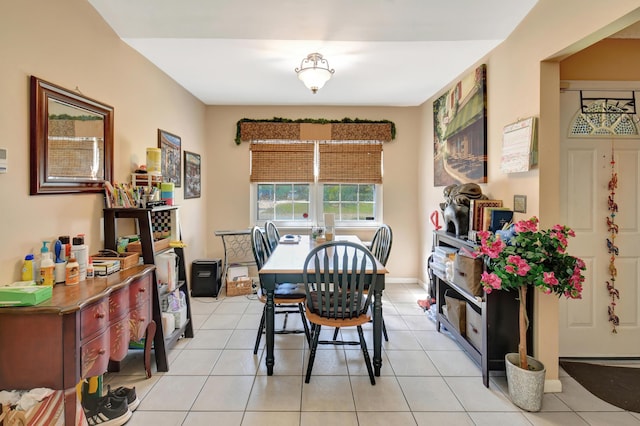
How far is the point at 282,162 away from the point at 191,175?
48.3 inches

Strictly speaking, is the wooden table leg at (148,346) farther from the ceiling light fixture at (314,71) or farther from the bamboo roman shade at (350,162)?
the bamboo roman shade at (350,162)

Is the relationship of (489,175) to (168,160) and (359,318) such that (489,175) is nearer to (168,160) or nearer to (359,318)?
(359,318)

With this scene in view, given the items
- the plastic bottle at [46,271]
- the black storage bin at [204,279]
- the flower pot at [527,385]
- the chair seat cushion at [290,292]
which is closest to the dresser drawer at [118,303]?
the plastic bottle at [46,271]

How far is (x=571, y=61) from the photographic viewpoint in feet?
Answer: 7.47

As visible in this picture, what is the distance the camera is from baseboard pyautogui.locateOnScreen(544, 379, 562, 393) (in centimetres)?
202

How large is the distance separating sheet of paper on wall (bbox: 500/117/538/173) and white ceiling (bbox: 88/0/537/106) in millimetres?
759

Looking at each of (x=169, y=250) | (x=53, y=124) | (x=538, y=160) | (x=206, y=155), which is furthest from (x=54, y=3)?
(x=538, y=160)

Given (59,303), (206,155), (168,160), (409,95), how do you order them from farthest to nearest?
(206,155)
(409,95)
(168,160)
(59,303)

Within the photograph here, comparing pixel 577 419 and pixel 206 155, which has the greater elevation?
pixel 206 155

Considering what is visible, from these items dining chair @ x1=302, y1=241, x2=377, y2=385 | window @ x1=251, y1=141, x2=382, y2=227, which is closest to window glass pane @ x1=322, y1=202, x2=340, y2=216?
window @ x1=251, y1=141, x2=382, y2=227

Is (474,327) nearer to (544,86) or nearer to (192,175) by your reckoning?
(544,86)

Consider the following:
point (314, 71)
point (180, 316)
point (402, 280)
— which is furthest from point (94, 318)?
point (402, 280)

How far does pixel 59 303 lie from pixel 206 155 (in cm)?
319

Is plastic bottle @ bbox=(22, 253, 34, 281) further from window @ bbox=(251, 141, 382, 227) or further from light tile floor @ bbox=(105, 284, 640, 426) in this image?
window @ bbox=(251, 141, 382, 227)
